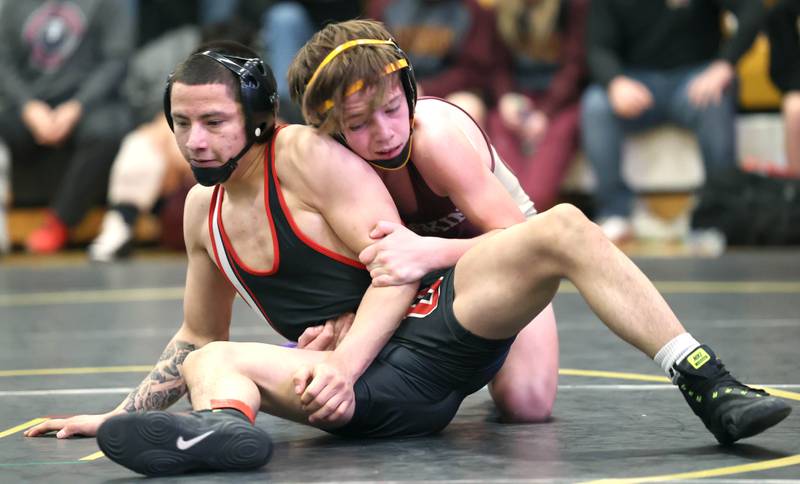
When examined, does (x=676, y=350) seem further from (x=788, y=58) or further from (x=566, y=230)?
(x=788, y=58)

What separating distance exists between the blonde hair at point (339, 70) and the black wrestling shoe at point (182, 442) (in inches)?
29.3

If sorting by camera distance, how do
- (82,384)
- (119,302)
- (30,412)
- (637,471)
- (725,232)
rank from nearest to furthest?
(637,471), (30,412), (82,384), (119,302), (725,232)

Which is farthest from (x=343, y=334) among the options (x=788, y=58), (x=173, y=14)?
(x=173, y=14)

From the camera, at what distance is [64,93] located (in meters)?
8.45

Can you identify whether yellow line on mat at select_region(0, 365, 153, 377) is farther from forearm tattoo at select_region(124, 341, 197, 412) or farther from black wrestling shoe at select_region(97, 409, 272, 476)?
black wrestling shoe at select_region(97, 409, 272, 476)

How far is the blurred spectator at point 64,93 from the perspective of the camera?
8305 millimetres

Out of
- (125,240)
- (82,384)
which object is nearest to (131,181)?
(125,240)

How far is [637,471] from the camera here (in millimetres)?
2564

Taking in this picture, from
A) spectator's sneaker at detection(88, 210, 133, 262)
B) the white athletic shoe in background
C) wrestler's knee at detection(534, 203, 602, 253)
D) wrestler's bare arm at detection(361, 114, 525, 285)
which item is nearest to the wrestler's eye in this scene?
wrestler's bare arm at detection(361, 114, 525, 285)

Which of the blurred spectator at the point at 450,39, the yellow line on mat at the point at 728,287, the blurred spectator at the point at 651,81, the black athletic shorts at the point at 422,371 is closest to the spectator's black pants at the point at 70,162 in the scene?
the blurred spectator at the point at 450,39

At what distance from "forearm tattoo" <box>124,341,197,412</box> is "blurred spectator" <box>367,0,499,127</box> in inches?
193

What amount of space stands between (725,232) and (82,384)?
4.31 m

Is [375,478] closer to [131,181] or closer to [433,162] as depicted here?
[433,162]

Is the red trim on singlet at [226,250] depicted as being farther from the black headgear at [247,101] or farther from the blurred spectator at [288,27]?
the blurred spectator at [288,27]
